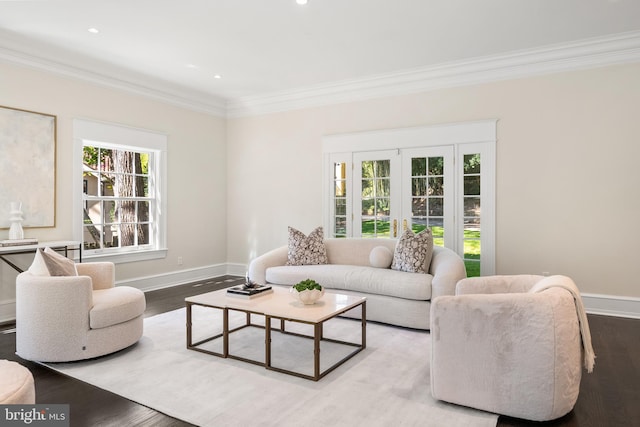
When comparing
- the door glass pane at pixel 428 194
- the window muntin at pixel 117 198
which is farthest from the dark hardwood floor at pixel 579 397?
the door glass pane at pixel 428 194

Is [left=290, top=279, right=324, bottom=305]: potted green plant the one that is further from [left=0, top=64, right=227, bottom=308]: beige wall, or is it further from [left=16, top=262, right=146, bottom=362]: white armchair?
[left=0, top=64, right=227, bottom=308]: beige wall

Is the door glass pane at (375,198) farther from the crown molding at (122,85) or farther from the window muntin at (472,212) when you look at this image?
the crown molding at (122,85)

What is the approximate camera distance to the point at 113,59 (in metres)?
4.96

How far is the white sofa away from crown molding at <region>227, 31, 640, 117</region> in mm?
2137

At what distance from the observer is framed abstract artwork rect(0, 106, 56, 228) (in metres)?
4.34

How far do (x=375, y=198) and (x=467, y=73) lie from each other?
197 cm

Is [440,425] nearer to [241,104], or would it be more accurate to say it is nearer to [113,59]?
[113,59]

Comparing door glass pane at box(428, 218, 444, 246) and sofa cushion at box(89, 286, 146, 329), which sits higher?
door glass pane at box(428, 218, 444, 246)

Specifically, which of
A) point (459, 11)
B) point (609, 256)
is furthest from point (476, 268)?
point (459, 11)

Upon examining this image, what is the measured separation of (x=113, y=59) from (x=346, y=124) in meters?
3.09

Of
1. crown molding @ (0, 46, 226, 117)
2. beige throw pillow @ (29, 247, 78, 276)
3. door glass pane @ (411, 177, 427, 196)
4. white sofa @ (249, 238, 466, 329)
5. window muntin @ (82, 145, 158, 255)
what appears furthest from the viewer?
door glass pane @ (411, 177, 427, 196)

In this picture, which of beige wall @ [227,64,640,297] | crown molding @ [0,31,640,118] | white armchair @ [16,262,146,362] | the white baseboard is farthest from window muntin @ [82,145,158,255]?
the white baseboard

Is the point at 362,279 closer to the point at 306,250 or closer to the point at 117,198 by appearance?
the point at 306,250

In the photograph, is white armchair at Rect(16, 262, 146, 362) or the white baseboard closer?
white armchair at Rect(16, 262, 146, 362)
